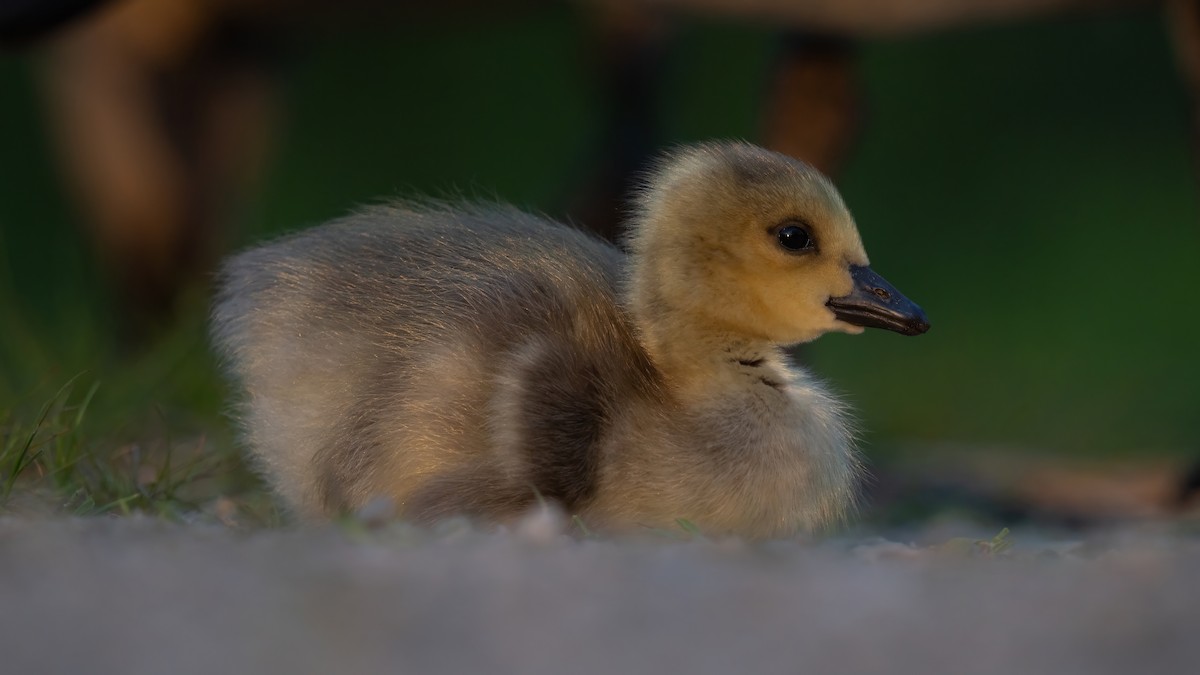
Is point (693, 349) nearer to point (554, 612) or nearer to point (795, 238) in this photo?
point (795, 238)

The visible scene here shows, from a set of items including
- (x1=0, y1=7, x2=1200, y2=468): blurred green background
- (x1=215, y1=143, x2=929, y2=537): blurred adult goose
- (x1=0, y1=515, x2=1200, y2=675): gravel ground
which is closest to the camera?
(x1=0, y1=515, x2=1200, y2=675): gravel ground

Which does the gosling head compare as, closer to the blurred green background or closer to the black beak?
the black beak

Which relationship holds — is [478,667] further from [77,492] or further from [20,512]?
[77,492]

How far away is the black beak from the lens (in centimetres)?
192

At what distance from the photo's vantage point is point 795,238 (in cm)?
192

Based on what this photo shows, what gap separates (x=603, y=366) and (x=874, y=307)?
339mm

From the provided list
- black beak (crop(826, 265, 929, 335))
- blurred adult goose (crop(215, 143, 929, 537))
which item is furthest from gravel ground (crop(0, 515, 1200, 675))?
black beak (crop(826, 265, 929, 335))

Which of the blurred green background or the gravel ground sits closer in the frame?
the gravel ground

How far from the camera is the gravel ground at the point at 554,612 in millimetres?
1174

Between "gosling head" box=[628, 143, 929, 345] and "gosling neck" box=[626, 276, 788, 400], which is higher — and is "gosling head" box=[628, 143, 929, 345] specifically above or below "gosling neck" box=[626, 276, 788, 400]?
above

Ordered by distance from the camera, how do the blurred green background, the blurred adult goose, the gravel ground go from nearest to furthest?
1. the gravel ground
2. the blurred adult goose
3. the blurred green background

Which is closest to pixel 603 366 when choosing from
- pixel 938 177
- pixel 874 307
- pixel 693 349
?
pixel 693 349

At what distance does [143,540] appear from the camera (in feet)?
4.89

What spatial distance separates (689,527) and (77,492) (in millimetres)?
776
